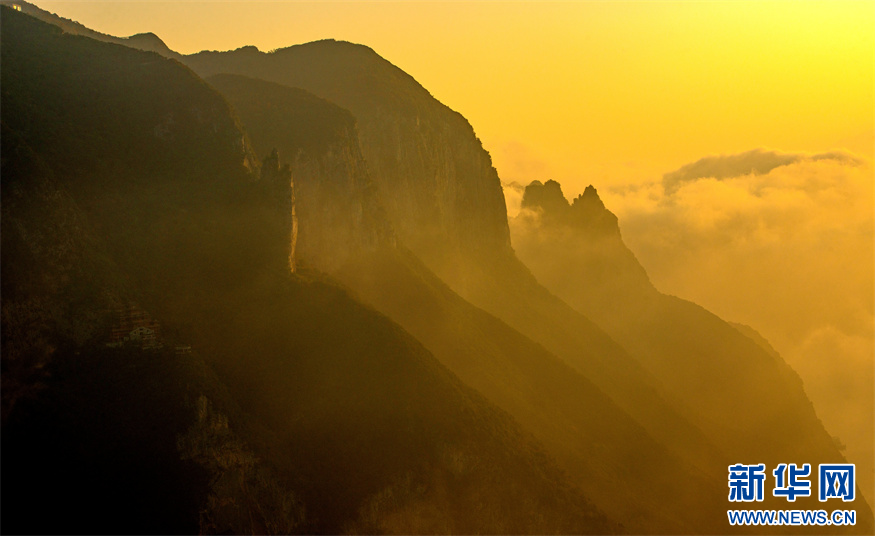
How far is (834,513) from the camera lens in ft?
339

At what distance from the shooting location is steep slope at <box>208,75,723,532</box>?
76562 millimetres

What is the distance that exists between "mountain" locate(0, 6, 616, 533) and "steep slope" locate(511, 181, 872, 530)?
6504 cm

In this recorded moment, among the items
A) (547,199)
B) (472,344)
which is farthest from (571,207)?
(472,344)

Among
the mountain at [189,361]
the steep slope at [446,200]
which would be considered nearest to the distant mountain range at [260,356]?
the mountain at [189,361]

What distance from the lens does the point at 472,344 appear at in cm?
8525

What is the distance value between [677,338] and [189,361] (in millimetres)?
110932

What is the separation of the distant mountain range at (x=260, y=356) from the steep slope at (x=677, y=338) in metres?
12.9

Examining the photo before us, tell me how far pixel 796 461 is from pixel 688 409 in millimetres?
17900

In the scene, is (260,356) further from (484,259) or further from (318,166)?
(484,259)

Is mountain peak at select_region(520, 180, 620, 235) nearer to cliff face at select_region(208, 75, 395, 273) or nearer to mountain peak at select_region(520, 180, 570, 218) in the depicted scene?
mountain peak at select_region(520, 180, 570, 218)

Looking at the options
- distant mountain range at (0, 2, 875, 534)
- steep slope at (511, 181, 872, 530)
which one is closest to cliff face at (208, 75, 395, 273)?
distant mountain range at (0, 2, 875, 534)

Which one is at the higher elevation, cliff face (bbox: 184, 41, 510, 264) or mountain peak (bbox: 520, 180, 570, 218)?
mountain peak (bbox: 520, 180, 570, 218)

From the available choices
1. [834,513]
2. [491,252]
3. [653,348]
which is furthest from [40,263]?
[653,348]

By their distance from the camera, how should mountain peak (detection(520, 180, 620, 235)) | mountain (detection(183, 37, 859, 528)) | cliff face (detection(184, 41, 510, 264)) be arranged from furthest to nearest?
1. mountain peak (detection(520, 180, 620, 235))
2. cliff face (detection(184, 41, 510, 264))
3. mountain (detection(183, 37, 859, 528))
